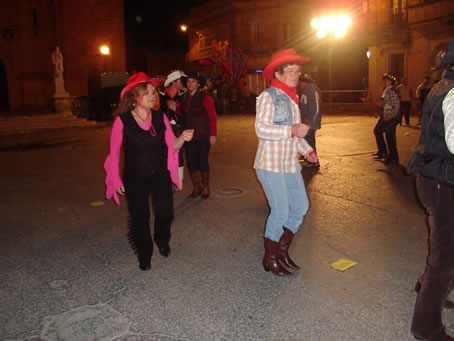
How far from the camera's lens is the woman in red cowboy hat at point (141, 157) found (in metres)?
4.12

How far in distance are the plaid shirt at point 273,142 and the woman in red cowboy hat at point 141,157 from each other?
0.73 m

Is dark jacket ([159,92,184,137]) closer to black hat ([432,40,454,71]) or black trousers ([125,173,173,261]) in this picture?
black trousers ([125,173,173,261])

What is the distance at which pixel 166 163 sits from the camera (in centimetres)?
440

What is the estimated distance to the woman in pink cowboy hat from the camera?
3.72 meters

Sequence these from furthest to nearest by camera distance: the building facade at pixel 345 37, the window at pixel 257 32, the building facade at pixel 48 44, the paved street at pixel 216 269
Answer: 1. the window at pixel 257 32
2. the building facade at pixel 48 44
3. the building facade at pixel 345 37
4. the paved street at pixel 216 269

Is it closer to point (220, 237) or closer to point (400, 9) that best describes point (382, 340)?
point (220, 237)

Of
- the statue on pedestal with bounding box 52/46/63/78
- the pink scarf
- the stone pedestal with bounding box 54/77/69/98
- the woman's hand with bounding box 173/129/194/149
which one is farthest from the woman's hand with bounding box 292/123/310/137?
the statue on pedestal with bounding box 52/46/63/78

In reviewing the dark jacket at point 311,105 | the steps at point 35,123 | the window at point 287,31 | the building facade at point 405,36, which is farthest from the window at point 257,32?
the dark jacket at point 311,105

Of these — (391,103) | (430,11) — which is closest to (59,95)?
(391,103)

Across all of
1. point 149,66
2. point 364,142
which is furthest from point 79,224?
point 149,66

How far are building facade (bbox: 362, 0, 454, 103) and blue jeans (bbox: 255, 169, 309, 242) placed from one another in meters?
23.2

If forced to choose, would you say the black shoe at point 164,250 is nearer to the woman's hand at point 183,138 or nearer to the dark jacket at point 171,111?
the woman's hand at point 183,138

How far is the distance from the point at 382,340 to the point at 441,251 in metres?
0.74

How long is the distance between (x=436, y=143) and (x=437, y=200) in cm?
37
